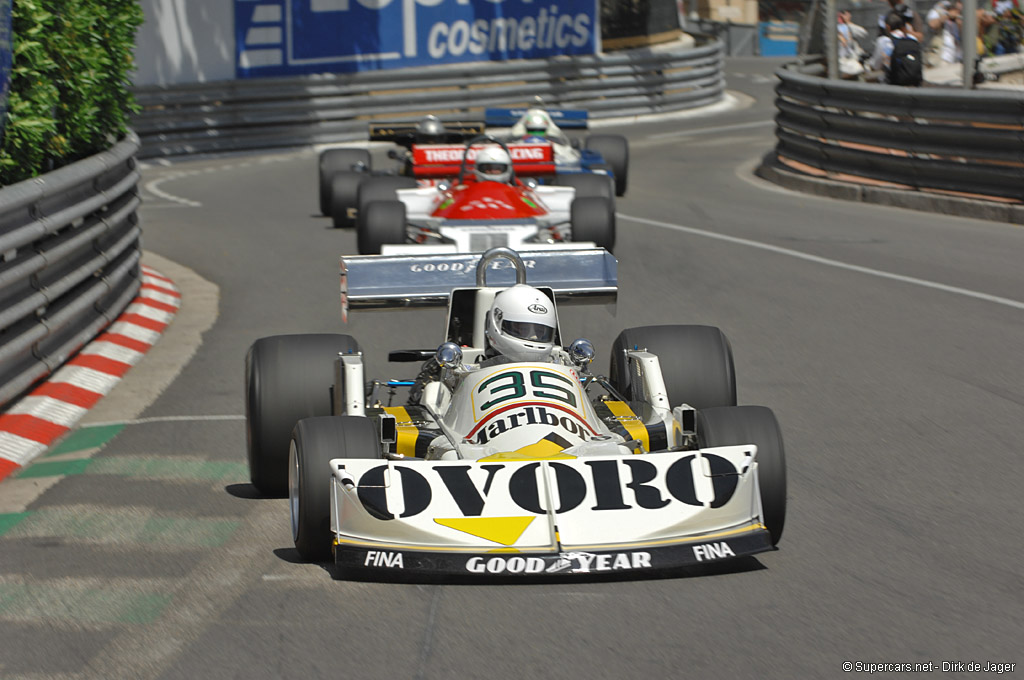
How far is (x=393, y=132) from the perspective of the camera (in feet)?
60.8

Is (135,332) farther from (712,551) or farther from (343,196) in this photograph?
(712,551)

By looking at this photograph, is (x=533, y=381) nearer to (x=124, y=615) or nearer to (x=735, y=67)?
(x=124, y=615)

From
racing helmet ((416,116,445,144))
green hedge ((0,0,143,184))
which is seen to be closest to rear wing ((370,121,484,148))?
racing helmet ((416,116,445,144))

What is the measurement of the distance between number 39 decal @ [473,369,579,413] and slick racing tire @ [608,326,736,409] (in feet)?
2.53

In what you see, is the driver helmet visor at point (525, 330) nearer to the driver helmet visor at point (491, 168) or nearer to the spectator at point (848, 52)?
the driver helmet visor at point (491, 168)

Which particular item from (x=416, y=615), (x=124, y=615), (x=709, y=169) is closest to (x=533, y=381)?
(x=416, y=615)

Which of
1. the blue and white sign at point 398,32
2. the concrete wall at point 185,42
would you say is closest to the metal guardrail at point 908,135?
the blue and white sign at point 398,32

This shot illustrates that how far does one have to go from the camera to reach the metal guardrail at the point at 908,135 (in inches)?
663

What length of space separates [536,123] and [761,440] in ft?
43.3

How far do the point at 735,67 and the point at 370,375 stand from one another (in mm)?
38198

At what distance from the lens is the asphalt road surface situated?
5.10 m

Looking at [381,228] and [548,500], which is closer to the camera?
[548,500]

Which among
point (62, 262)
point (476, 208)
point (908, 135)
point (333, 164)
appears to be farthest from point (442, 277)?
point (908, 135)

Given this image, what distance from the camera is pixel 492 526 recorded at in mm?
5742
